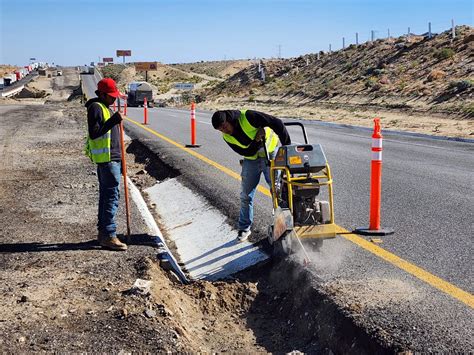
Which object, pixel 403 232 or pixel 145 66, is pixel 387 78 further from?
pixel 145 66

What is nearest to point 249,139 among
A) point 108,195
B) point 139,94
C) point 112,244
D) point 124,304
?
point 108,195

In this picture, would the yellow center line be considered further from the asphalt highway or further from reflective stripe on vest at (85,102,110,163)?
reflective stripe on vest at (85,102,110,163)

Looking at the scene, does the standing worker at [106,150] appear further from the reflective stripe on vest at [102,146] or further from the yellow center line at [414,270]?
the yellow center line at [414,270]

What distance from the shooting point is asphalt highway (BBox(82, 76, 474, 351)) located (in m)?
4.32

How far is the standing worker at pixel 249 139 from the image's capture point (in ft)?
19.5

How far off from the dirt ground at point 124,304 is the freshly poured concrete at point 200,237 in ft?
1.13

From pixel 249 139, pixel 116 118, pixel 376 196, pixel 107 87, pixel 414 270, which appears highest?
pixel 107 87

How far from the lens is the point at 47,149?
1524cm

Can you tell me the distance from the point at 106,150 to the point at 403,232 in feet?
11.1

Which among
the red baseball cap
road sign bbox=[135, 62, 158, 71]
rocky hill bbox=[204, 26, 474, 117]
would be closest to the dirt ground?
the red baseball cap

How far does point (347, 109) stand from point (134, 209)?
25988 millimetres

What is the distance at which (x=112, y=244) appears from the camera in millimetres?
6266

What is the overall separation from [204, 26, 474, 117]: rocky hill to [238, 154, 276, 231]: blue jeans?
19.0m

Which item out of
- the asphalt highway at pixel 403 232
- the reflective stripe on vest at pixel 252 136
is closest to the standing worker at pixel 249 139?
the reflective stripe on vest at pixel 252 136
